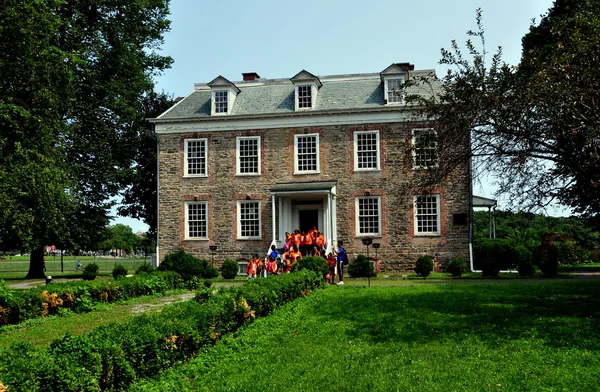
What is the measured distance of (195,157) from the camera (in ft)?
98.1

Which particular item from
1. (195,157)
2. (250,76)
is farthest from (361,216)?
(250,76)

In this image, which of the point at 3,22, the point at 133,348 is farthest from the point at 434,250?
the point at 133,348

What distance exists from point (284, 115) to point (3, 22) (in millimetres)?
13236

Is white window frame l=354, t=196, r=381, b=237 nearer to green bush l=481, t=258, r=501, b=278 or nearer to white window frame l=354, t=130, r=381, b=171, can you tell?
white window frame l=354, t=130, r=381, b=171

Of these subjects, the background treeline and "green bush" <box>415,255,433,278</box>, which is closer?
the background treeline

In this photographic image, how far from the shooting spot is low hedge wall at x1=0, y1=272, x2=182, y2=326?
1270 cm

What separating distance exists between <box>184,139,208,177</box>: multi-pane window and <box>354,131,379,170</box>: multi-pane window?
788 cm

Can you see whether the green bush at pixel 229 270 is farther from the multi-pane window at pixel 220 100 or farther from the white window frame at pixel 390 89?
the white window frame at pixel 390 89

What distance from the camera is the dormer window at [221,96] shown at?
99.0 feet

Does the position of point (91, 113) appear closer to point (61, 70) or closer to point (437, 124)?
point (61, 70)

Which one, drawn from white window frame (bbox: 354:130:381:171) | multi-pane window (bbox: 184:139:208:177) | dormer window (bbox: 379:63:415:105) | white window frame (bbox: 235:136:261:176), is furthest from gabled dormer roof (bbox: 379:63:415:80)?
multi-pane window (bbox: 184:139:208:177)

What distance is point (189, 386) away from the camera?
7.43m

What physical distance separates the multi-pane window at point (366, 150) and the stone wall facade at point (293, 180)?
251mm

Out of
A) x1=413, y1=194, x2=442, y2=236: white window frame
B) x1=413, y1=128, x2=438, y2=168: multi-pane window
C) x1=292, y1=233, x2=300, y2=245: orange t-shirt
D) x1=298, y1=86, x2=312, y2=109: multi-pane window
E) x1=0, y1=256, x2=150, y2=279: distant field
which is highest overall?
x1=298, y1=86, x2=312, y2=109: multi-pane window
